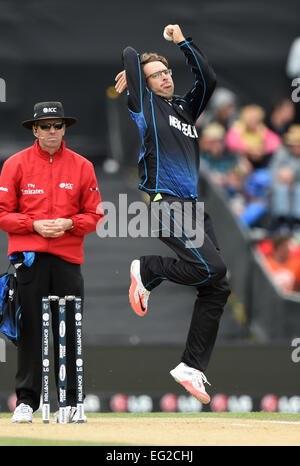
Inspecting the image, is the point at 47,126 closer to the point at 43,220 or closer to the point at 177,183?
the point at 43,220

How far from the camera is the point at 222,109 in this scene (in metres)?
16.2

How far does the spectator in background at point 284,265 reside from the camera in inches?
520

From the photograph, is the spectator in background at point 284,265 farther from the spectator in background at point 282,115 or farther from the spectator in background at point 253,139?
the spectator in background at point 282,115

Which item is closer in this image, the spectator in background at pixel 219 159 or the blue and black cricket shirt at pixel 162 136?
the blue and black cricket shirt at pixel 162 136

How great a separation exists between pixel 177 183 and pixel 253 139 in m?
7.31

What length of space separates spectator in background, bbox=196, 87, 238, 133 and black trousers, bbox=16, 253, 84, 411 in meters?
7.65

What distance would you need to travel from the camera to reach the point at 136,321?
12.9 m

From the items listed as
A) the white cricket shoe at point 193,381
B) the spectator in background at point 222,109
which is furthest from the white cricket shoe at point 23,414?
the spectator in background at point 222,109

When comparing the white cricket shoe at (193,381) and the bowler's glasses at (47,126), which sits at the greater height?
the bowler's glasses at (47,126)

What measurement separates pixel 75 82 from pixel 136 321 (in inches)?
145

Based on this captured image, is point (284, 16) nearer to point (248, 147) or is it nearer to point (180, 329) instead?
point (248, 147)

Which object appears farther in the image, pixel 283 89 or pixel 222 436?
pixel 283 89

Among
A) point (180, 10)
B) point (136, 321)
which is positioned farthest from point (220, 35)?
point (136, 321)

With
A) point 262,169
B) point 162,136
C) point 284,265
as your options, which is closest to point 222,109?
point 262,169
